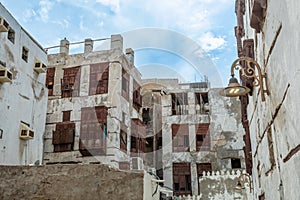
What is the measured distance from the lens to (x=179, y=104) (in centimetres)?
2728

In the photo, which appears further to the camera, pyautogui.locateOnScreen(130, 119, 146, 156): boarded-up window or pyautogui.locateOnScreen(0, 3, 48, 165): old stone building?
pyautogui.locateOnScreen(130, 119, 146, 156): boarded-up window

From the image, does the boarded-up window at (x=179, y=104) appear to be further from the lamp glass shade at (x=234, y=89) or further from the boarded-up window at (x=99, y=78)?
the lamp glass shade at (x=234, y=89)

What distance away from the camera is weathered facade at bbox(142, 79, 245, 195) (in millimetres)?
24969

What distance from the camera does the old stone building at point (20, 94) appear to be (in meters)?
13.1

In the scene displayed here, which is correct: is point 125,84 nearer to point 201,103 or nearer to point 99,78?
point 99,78

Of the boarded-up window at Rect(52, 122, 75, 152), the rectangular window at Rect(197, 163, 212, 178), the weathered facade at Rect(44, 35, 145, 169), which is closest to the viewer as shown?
the weathered facade at Rect(44, 35, 145, 169)

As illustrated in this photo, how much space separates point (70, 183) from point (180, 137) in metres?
20.6

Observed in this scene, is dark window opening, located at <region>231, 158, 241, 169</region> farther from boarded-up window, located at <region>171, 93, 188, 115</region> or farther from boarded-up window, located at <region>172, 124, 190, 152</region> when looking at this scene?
boarded-up window, located at <region>171, 93, 188, 115</region>

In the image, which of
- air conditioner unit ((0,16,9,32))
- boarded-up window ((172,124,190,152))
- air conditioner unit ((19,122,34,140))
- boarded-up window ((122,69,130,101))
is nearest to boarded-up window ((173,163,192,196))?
boarded-up window ((172,124,190,152))

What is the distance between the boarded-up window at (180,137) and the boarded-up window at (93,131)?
805 centimetres

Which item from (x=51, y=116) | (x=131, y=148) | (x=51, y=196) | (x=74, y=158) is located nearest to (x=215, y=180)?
(x=131, y=148)

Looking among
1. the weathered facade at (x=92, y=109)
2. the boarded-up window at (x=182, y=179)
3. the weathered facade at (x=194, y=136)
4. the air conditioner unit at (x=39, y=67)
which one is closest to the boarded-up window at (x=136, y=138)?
the weathered facade at (x=92, y=109)

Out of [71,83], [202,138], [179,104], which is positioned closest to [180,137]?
[202,138]

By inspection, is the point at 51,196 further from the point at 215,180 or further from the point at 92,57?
the point at 92,57
